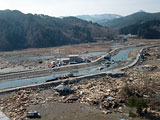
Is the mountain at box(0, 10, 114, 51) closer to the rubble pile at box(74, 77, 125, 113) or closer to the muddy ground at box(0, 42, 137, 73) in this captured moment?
the muddy ground at box(0, 42, 137, 73)

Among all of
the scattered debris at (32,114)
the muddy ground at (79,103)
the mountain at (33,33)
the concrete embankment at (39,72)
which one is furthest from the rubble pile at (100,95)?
the mountain at (33,33)

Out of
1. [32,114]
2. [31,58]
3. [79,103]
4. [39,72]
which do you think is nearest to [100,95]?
[79,103]

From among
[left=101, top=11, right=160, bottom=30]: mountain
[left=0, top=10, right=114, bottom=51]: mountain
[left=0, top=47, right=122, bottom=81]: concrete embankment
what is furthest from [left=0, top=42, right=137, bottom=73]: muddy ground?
[left=101, top=11, right=160, bottom=30]: mountain

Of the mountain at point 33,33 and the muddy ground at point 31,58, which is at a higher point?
the mountain at point 33,33

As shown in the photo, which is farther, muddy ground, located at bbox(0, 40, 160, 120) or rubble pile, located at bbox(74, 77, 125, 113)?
rubble pile, located at bbox(74, 77, 125, 113)

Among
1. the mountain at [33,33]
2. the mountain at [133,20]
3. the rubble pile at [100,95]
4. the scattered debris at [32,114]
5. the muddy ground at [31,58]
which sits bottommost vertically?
the scattered debris at [32,114]

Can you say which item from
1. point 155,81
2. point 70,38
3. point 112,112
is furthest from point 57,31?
point 112,112

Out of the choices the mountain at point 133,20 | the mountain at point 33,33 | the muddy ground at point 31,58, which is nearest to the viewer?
the muddy ground at point 31,58

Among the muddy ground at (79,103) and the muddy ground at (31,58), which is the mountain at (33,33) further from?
the muddy ground at (79,103)

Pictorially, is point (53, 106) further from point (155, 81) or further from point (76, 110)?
point (155, 81)
